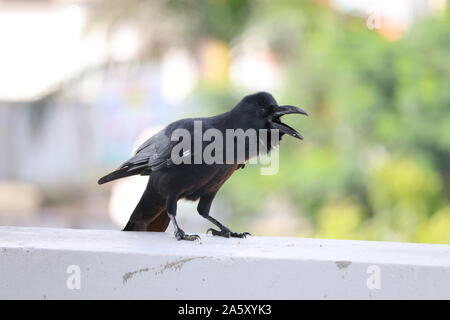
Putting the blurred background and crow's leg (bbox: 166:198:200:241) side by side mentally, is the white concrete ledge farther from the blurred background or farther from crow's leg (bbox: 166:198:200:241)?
the blurred background

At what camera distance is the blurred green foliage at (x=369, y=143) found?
360 inches

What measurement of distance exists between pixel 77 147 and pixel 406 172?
27.1 feet

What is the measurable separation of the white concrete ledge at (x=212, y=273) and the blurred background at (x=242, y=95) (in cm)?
→ 603

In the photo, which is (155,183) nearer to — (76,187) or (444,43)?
(444,43)

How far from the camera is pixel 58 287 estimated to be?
281cm

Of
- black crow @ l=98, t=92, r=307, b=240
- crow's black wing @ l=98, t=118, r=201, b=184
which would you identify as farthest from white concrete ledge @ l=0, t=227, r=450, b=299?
crow's black wing @ l=98, t=118, r=201, b=184

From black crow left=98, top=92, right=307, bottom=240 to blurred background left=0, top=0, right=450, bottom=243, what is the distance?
5361 millimetres

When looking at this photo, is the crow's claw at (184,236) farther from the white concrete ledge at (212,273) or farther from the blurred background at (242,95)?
the blurred background at (242,95)

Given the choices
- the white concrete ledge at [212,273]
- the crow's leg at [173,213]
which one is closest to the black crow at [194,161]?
the crow's leg at [173,213]

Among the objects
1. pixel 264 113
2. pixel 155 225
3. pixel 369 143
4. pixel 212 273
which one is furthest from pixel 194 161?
pixel 369 143

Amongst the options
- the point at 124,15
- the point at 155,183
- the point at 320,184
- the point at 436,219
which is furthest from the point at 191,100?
the point at 155,183

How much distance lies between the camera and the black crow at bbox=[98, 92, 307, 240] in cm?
353

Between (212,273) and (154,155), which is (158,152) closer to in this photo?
(154,155)

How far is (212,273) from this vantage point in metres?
2.77
